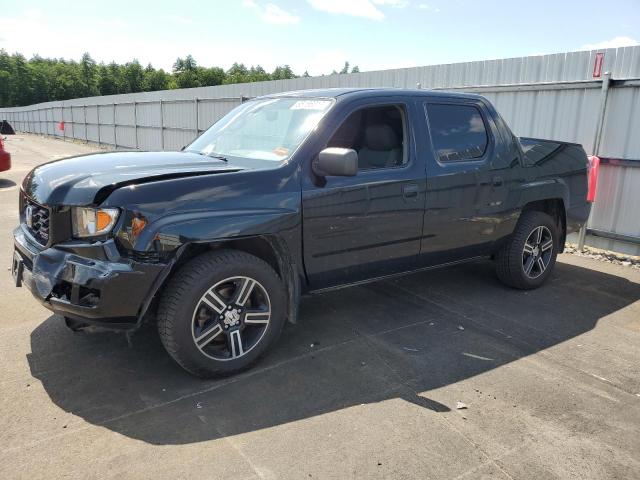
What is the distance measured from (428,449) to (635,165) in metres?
5.85

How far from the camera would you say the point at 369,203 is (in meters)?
3.98

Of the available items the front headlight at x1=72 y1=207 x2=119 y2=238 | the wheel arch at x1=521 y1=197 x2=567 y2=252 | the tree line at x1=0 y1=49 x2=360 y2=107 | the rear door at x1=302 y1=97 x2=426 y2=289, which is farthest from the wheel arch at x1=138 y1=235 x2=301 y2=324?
the tree line at x1=0 y1=49 x2=360 y2=107

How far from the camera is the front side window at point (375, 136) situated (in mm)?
4023

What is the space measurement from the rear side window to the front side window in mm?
359

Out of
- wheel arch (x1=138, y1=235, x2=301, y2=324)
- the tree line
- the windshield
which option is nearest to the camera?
wheel arch (x1=138, y1=235, x2=301, y2=324)

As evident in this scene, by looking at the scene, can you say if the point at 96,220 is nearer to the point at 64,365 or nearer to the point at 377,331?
the point at 64,365

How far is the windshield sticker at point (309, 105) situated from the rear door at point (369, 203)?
0.19m

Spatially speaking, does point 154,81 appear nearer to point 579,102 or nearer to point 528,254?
point 579,102

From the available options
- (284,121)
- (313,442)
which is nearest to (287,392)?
(313,442)

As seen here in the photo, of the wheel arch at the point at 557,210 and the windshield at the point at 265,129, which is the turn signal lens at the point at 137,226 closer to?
the windshield at the point at 265,129

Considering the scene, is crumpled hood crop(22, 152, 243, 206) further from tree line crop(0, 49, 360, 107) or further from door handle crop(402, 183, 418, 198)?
tree line crop(0, 49, 360, 107)

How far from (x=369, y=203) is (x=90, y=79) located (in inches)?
4511

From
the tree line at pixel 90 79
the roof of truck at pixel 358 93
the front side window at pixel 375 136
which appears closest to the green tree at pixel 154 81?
the tree line at pixel 90 79

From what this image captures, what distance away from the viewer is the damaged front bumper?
3029 millimetres
